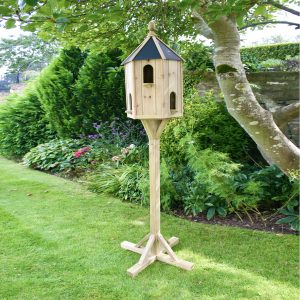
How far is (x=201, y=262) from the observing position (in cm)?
264

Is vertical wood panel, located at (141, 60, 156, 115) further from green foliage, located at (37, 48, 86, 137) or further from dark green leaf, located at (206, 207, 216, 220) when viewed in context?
green foliage, located at (37, 48, 86, 137)

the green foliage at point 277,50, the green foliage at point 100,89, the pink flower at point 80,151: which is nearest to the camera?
the pink flower at point 80,151

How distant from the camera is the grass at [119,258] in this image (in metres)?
2.28

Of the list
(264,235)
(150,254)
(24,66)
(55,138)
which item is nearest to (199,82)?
(264,235)

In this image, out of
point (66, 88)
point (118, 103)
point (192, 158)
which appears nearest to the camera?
point (192, 158)

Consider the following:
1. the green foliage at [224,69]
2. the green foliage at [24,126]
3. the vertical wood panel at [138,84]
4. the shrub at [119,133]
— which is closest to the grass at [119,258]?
the vertical wood panel at [138,84]

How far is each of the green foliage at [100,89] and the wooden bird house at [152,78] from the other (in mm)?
3539

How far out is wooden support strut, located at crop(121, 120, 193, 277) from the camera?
255 centimetres

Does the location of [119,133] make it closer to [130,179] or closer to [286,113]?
[130,179]

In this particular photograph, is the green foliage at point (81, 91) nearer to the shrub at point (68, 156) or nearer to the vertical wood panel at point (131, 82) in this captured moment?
the shrub at point (68, 156)

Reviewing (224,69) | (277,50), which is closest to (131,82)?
(224,69)

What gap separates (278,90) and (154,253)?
2.96m

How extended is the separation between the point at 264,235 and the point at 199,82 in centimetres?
269

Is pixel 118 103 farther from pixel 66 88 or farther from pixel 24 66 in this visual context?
pixel 24 66
